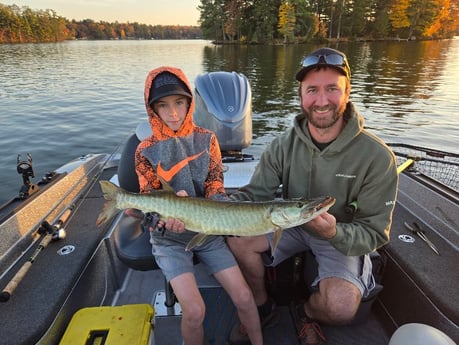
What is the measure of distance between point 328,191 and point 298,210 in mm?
627

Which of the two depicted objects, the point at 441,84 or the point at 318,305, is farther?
the point at 441,84

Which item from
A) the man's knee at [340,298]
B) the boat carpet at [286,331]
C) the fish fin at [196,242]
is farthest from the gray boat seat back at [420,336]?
the fish fin at [196,242]

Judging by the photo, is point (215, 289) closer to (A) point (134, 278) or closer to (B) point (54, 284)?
(A) point (134, 278)

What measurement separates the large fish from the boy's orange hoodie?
35 centimetres

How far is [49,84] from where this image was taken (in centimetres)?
1853

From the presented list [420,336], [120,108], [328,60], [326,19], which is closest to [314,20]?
[326,19]

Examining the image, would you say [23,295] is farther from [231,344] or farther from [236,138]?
[236,138]

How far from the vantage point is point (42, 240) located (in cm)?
264

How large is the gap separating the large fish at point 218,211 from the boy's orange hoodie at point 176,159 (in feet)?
1.16

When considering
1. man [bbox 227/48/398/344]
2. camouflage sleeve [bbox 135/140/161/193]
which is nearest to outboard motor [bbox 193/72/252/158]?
man [bbox 227/48/398/344]

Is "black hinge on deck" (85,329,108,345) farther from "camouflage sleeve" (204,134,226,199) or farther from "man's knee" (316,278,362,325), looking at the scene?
"man's knee" (316,278,362,325)

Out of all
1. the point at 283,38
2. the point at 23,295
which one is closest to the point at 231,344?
the point at 23,295

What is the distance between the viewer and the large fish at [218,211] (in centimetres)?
196

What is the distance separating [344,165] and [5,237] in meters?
2.88
